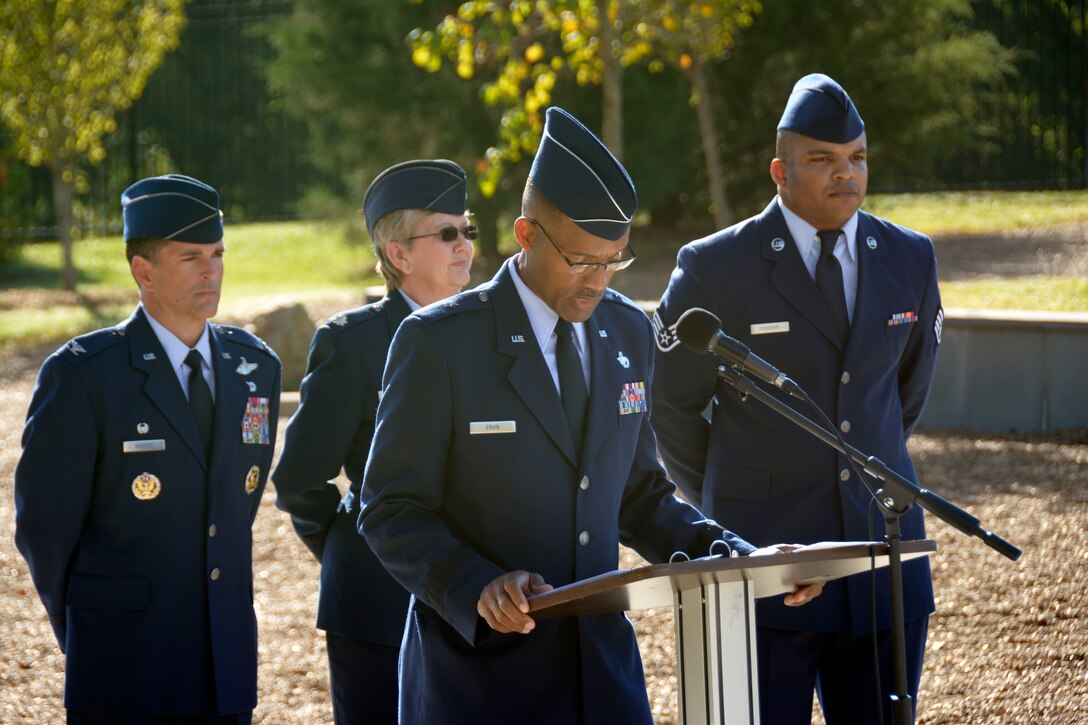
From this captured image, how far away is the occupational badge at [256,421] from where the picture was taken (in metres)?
3.95

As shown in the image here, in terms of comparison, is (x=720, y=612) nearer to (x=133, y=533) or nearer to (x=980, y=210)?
(x=133, y=533)

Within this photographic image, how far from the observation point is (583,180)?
2.96 metres

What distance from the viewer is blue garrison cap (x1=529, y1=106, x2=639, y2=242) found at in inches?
Answer: 115

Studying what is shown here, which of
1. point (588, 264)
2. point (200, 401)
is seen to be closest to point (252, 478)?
point (200, 401)

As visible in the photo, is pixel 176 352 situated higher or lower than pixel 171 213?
lower

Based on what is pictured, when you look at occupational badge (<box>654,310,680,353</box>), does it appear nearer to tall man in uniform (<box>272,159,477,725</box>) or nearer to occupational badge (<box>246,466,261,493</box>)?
tall man in uniform (<box>272,159,477,725</box>)

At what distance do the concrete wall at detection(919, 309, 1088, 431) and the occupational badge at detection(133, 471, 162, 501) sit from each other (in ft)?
26.0

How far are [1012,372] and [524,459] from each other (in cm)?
839

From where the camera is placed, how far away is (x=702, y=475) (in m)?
4.41

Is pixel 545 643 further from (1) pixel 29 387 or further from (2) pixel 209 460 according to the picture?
(1) pixel 29 387

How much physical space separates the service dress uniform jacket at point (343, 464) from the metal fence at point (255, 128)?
1621cm

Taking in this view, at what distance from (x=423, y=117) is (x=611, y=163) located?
48.7 feet

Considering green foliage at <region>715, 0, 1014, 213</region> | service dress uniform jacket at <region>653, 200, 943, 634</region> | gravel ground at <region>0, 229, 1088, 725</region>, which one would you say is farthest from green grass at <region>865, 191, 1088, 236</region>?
service dress uniform jacket at <region>653, 200, 943, 634</region>

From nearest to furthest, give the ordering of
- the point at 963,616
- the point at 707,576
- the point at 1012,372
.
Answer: the point at 707,576 < the point at 963,616 < the point at 1012,372
